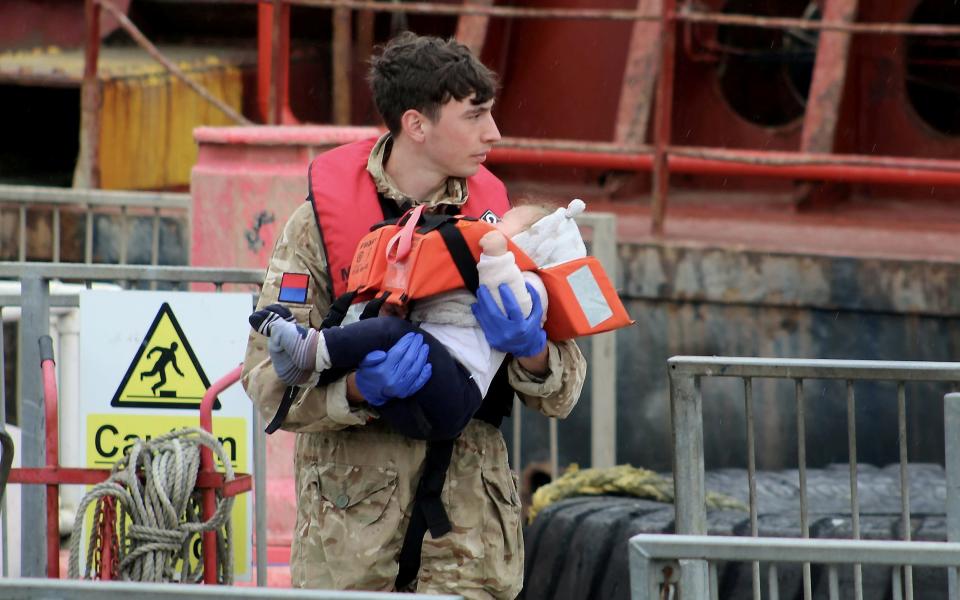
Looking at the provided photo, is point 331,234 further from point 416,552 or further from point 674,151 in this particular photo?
point 674,151

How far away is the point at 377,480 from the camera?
3.01 m

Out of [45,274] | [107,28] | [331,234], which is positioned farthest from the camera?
[107,28]

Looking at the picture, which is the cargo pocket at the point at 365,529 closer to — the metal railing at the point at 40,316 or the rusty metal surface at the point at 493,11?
the metal railing at the point at 40,316

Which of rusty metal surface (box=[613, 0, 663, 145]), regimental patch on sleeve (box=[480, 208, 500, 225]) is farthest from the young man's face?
rusty metal surface (box=[613, 0, 663, 145])

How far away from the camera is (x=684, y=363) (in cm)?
367

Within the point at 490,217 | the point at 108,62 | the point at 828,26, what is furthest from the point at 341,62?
the point at 490,217

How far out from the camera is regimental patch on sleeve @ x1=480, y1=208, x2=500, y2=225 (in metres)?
3.10

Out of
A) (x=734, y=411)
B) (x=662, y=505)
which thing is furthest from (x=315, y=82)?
(x=662, y=505)

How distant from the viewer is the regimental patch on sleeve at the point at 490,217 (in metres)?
3.10

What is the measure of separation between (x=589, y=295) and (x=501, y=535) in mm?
524

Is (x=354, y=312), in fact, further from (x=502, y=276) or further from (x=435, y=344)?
(x=502, y=276)

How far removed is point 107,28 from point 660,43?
3.99 metres

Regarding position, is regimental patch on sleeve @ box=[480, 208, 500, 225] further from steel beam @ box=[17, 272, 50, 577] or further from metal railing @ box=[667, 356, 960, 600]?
steel beam @ box=[17, 272, 50, 577]

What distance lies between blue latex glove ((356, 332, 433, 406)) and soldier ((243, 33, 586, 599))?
0.08 metres
